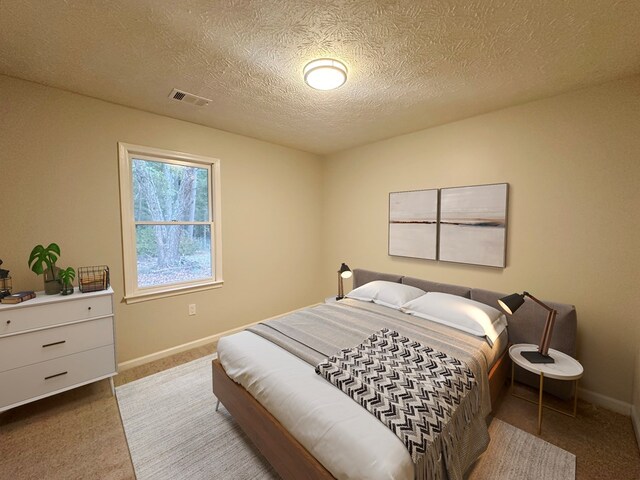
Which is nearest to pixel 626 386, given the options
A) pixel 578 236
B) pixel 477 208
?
pixel 578 236

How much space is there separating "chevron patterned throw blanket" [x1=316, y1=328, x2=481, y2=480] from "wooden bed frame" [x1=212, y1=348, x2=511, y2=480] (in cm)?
34

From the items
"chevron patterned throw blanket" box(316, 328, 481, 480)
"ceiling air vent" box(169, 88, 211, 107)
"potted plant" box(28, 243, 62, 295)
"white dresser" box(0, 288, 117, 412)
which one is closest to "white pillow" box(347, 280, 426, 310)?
"chevron patterned throw blanket" box(316, 328, 481, 480)

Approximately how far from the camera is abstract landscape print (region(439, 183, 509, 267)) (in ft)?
8.21

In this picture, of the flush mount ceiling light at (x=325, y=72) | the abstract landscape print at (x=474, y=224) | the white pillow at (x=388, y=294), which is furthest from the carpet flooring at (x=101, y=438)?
the flush mount ceiling light at (x=325, y=72)

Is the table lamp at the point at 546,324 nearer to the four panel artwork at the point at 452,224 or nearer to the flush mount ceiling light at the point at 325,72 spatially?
the four panel artwork at the point at 452,224

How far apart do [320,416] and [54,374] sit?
6.96 feet

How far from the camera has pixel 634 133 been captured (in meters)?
1.92

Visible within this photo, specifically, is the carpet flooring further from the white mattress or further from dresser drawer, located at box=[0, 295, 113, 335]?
the white mattress

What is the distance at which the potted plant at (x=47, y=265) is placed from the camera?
78.3 inches

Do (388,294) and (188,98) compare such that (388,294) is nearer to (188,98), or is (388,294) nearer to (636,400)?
(636,400)

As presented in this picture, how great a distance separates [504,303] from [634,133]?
5.18ft

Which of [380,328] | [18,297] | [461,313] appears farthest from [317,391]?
[18,297]

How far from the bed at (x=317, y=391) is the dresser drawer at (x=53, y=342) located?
101 centimetres

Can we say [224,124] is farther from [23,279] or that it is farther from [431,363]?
[431,363]
